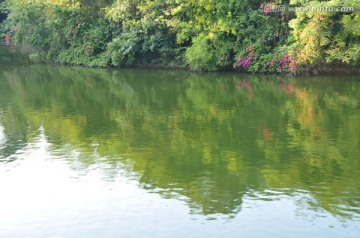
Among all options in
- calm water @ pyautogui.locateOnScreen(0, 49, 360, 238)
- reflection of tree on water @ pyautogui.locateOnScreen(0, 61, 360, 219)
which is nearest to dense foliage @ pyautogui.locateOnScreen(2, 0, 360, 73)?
reflection of tree on water @ pyautogui.locateOnScreen(0, 61, 360, 219)

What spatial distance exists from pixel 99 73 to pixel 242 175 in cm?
1935

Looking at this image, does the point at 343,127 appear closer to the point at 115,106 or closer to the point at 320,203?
the point at 320,203

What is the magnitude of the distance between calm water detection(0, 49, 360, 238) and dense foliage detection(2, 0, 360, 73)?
227cm

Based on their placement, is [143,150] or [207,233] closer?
[207,233]

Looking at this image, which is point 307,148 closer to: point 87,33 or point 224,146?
point 224,146

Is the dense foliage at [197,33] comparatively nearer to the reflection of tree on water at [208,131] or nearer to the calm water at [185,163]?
the reflection of tree on water at [208,131]

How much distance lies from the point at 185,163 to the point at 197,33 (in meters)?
16.0

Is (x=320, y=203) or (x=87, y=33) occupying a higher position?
(x=87, y=33)

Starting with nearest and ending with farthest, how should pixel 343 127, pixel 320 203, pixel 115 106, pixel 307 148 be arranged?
pixel 320 203 → pixel 307 148 → pixel 343 127 → pixel 115 106

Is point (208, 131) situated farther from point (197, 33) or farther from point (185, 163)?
point (197, 33)

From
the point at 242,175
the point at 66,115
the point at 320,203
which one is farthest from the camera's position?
the point at 66,115

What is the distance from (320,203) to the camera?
9.37m

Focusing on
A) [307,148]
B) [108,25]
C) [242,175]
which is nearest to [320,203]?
[242,175]

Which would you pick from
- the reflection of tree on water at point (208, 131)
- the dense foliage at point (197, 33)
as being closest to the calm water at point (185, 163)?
the reflection of tree on water at point (208, 131)
